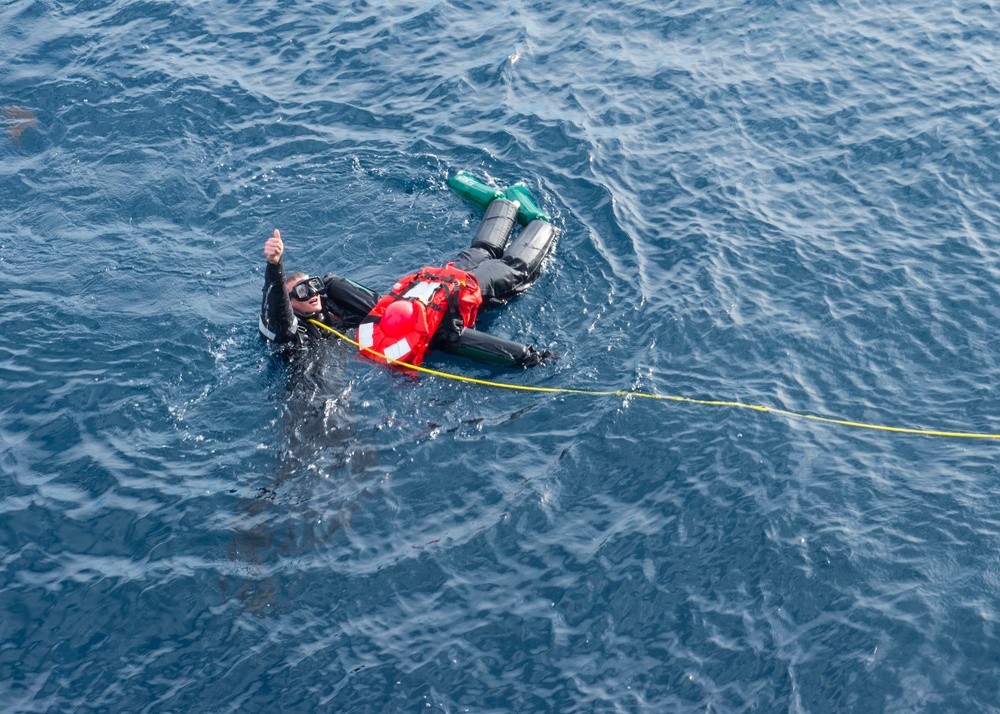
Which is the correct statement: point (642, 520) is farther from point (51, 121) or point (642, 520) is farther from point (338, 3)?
point (338, 3)

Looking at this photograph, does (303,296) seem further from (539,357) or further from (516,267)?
(539,357)

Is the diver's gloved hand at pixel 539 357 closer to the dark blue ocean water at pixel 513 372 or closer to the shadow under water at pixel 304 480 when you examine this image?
the dark blue ocean water at pixel 513 372

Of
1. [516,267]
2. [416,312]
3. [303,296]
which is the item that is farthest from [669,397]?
[303,296]

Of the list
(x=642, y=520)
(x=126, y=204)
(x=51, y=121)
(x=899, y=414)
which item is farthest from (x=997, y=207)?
(x=51, y=121)

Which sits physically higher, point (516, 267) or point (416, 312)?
point (416, 312)

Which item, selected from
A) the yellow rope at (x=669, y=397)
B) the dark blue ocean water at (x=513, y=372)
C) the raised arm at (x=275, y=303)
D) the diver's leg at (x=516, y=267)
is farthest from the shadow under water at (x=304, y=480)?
the diver's leg at (x=516, y=267)

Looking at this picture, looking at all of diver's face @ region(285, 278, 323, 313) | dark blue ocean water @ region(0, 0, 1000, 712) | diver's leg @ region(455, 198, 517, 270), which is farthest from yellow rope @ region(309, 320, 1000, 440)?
diver's leg @ region(455, 198, 517, 270)
